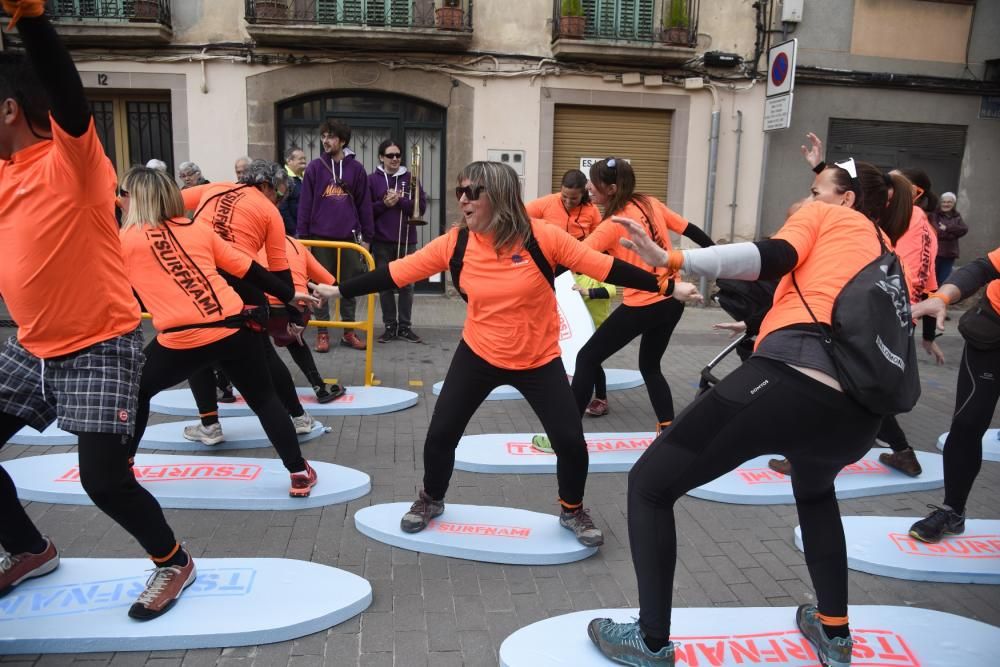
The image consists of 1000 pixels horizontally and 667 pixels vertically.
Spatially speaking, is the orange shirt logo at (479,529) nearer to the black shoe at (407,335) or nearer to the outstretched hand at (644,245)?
the outstretched hand at (644,245)

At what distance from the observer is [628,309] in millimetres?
4766

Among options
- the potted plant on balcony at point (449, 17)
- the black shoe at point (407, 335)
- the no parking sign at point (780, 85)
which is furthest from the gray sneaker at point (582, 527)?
the no parking sign at point (780, 85)

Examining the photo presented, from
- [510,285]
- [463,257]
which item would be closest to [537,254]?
[510,285]

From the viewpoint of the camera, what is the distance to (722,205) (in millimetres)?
12344

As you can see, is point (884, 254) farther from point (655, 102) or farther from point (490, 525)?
point (655, 102)

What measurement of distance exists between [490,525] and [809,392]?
2011mm

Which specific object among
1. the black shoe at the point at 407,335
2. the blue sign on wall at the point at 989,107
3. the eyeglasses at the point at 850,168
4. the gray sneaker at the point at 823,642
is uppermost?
the blue sign on wall at the point at 989,107

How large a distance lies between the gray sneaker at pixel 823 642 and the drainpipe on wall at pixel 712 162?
9.62m

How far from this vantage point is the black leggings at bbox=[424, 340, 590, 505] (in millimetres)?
3457

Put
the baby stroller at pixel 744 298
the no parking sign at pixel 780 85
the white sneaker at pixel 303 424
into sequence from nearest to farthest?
the baby stroller at pixel 744 298 < the white sneaker at pixel 303 424 < the no parking sign at pixel 780 85

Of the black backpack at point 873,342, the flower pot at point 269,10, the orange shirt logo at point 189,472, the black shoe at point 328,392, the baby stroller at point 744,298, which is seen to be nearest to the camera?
the black backpack at point 873,342

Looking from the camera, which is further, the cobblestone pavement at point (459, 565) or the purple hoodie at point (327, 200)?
the purple hoodie at point (327, 200)

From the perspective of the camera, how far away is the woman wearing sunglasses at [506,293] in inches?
130

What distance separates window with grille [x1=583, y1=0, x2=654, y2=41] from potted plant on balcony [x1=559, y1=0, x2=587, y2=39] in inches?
15.0
